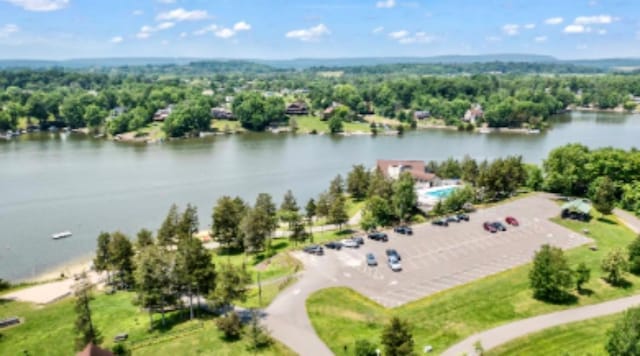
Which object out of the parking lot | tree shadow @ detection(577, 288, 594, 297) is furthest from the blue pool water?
tree shadow @ detection(577, 288, 594, 297)

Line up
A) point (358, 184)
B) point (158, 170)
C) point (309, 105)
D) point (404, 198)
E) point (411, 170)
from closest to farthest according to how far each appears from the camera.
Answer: point (404, 198) → point (358, 184) → point (411, 170) → point (158, 170) → point (309, 105)

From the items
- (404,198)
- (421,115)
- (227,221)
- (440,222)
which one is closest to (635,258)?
(440,222)

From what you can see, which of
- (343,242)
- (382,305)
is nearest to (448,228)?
(343,242)

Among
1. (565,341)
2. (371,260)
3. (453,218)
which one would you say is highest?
(453,218)

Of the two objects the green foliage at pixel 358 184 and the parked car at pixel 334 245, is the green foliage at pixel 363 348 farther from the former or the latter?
the green foliage at pixel 358 184

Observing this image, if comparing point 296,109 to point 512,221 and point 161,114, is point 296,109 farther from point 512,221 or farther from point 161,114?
point 512,221

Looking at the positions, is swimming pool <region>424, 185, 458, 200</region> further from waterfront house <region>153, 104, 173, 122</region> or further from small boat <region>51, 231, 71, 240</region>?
waterfront house <region>153, 104, 173, 122</region>
